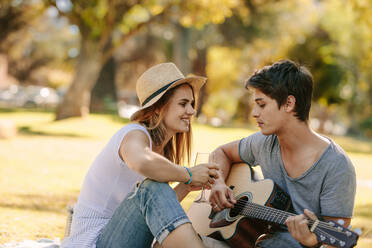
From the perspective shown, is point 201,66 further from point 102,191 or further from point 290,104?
→ point 102,191

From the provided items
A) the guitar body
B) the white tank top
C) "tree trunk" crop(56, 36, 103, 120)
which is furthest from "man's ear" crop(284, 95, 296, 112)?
"tree trunk" crop(56, 36, 103, 120)

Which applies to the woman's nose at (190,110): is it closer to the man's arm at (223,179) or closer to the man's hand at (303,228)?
the man's arm at (223,179)

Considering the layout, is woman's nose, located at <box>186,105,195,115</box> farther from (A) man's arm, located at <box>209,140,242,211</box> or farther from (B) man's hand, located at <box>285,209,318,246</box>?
(B) man's hand, located at <box>285,209,318,246</box>

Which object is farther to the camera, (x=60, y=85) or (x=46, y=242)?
(x=60, y=85)

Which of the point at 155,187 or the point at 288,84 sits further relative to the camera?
the point at 288,84

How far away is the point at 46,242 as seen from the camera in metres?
4.54

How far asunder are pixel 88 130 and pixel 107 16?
4043 mm

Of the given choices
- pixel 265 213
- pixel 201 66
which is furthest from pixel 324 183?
pixel 201 66

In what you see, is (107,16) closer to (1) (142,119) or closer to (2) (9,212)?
(2) (9,212)

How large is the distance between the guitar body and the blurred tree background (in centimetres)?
1215

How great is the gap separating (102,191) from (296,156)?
1.47 meters

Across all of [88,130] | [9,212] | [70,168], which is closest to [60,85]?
[88,130]

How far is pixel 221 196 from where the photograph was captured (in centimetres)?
374

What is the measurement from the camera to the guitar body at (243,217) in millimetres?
3494
